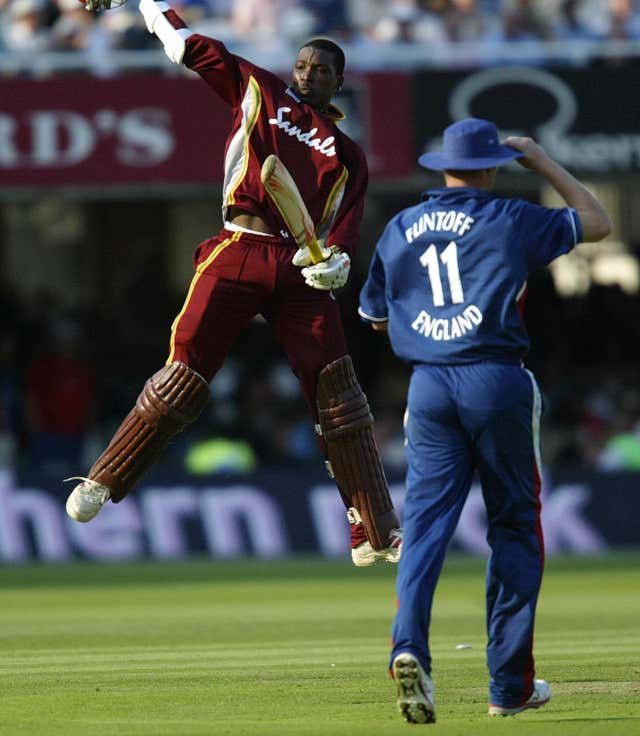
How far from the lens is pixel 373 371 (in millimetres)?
18781

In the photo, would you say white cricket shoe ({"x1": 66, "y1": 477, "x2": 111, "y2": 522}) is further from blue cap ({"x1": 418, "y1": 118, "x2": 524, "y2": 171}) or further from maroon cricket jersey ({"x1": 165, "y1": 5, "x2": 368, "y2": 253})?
blue cap ({"x1": 418, "y1": 118, "x2": 524, "y2": 171})

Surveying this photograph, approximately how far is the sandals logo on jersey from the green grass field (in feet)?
7.16

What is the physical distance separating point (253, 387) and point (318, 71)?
34.7 feet

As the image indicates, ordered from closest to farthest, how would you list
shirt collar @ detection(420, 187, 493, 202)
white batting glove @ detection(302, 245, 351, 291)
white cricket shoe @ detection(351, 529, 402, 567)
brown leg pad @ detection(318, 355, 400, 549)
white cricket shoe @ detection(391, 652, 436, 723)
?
white cricket shoe @ detection(391, 652, 436, 723) → shirt collar @ detection(420, 187, 493, 202) → white batting glove @ detection(302, 245, 351, 291) → brown leg pad @ detection(318, 355, 400, 549) → white cricket shoe @ detection(351, 529, 402, 567)

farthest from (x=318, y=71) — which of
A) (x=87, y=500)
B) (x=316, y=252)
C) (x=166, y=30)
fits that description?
(x=87, y=500)

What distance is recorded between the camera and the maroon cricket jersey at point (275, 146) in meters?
7.44

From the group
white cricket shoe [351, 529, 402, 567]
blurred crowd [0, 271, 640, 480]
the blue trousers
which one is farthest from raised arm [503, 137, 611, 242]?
blurred crowd [0, 271, 640, 480]

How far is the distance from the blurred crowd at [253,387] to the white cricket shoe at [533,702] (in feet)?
31.7

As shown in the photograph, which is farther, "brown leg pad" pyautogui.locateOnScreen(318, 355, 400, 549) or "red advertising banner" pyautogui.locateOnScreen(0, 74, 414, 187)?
"red advertising banner" pyautogui.locateOnScreen(0, 74, 414, 187)

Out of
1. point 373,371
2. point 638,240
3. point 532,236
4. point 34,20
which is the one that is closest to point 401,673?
point 532,236

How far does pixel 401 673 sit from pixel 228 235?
2364mm

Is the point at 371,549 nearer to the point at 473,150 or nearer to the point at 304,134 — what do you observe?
the point at 304,134

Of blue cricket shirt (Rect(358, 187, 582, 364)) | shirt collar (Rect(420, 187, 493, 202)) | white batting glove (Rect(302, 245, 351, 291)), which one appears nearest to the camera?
blue cricket shirt (Rect(358, 187, 582, 364))

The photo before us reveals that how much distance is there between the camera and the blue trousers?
19.6 feet
